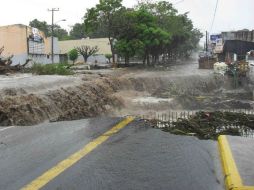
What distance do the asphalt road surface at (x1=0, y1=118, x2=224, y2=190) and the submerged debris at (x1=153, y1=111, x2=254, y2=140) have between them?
0.68m

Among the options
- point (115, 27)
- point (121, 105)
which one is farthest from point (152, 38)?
point (121, 105)

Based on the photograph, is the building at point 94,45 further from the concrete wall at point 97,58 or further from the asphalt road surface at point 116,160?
the asphalt road surface at point 116,160

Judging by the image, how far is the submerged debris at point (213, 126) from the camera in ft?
34.1

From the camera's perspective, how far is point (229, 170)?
22.1ft

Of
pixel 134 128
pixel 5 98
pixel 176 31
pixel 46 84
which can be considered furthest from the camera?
pixel 176 31

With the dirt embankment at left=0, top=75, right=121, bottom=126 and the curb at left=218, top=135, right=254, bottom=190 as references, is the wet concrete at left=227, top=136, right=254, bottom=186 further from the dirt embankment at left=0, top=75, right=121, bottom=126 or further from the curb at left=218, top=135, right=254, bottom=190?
the dirt embankment at left=0, top=75, right=121, bottom=126

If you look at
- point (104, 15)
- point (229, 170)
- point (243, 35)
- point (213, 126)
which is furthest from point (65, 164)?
point (243, 35)

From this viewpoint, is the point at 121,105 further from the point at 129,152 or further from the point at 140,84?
the point at 129,152

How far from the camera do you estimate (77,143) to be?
893 cm

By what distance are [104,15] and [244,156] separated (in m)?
45.3

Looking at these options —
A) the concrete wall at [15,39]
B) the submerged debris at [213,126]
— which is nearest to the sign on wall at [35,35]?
the concrete wall at [15,39]

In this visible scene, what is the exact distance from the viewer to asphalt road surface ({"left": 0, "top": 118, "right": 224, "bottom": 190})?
20.5 feet

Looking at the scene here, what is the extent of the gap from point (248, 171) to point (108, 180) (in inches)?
76.4

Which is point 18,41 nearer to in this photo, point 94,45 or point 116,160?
point 94,45
